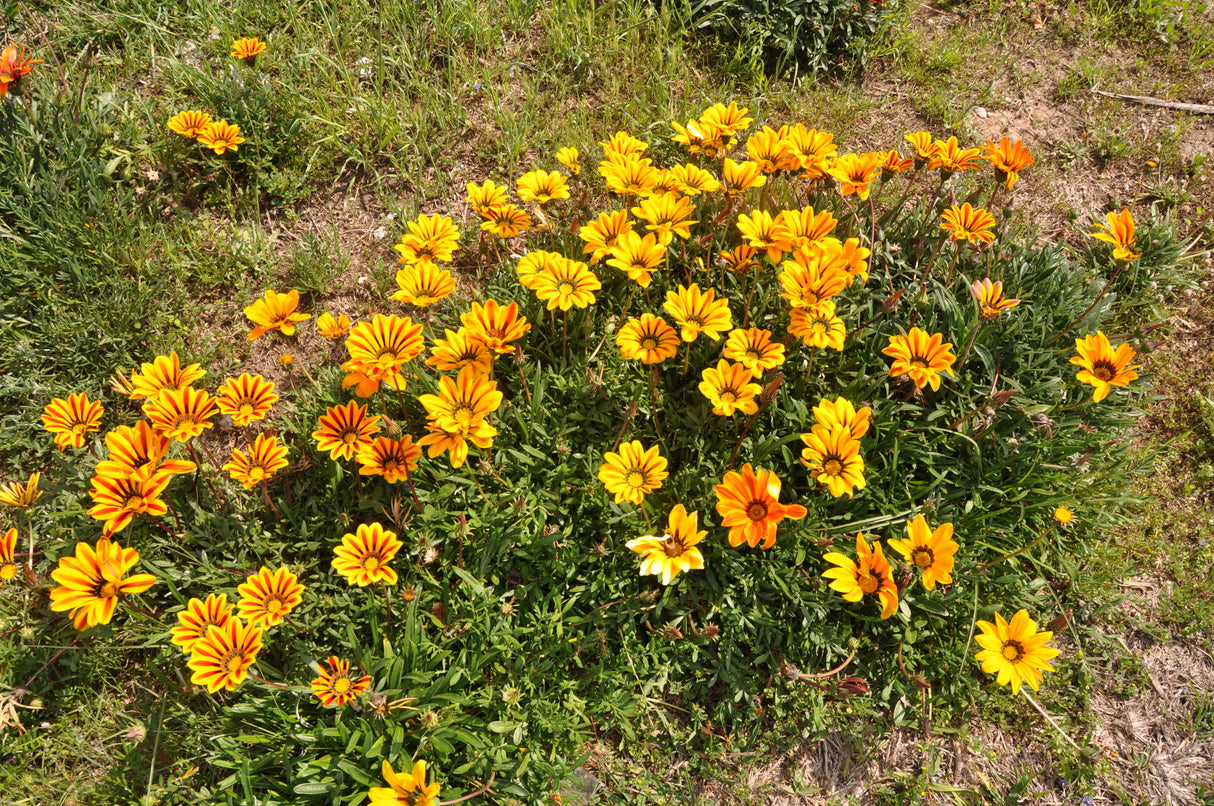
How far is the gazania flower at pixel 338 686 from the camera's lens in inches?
83.7

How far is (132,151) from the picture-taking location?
3545 mm

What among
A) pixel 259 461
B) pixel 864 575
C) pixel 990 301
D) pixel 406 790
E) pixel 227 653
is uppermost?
pixel 990 301

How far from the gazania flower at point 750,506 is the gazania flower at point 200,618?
1523 millimetres

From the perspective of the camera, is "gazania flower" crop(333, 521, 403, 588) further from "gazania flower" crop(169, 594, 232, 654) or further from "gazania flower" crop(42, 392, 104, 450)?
"gazania flower" crop(42, 392, 104, 450)

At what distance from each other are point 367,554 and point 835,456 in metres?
1.52

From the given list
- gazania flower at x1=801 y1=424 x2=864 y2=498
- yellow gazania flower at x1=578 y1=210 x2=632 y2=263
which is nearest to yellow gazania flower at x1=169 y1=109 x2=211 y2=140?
yellow gazania flower at x1=578 y1=210 x2=632 y2=263

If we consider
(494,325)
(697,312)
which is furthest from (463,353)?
(697,312)

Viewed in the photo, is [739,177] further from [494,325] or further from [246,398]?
[246,398]

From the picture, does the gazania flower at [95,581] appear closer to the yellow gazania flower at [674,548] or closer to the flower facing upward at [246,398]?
the flower facing upward at [246,398]

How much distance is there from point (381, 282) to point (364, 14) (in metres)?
1.72

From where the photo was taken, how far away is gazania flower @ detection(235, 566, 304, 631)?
2199mm

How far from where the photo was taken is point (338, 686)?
2.12 meters

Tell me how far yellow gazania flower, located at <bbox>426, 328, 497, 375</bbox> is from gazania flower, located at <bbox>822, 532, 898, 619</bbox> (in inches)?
50.1

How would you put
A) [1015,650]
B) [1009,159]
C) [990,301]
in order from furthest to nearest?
[1009,159] < [990,301] < [1015,650]
